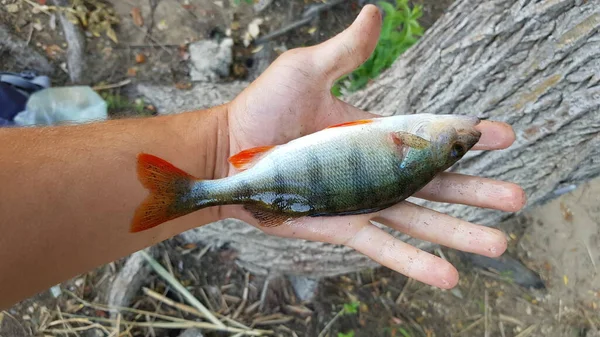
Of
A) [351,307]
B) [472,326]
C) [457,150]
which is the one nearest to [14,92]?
[351,307]

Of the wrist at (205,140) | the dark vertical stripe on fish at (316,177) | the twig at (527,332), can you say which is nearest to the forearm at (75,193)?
the wrist at (205,140)

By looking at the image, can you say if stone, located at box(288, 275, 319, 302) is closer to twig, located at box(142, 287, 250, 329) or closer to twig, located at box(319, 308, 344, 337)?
twig, located at box(319, 308, 344, 337)

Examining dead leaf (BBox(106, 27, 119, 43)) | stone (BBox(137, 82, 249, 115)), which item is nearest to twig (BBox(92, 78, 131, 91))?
stone (BBox(137, 82, 249, 115))

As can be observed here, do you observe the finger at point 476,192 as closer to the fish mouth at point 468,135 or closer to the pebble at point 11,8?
the fish mouth at point 468,135

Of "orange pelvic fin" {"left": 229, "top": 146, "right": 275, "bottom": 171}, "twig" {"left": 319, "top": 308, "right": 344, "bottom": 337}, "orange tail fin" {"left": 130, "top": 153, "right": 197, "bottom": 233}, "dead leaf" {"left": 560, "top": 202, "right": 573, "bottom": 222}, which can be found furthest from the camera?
"dead leaf" {"left": 560, "top": 202, "right": 573, "bottom": 222}

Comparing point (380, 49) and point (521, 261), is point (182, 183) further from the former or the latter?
point (521, 261)

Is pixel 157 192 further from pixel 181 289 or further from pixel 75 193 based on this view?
pixel 181 289
